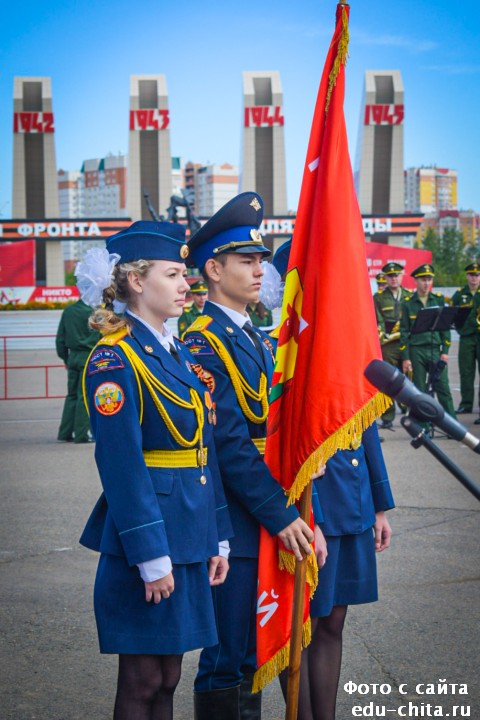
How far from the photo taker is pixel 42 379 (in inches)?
834

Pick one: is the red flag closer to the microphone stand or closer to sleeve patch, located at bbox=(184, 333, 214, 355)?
sleeve patch, located at bbox=(184, 333, 214, 355)

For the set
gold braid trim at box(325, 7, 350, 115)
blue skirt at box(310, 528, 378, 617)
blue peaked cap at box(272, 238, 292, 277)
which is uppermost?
gold braid trim at box(325, 7, 350, 115)

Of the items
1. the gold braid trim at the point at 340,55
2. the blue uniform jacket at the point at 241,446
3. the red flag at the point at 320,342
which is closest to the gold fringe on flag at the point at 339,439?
the red flag at the point at 320,342

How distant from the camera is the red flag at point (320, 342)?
3.19m

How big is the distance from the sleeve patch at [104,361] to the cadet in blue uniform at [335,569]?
947 millimetres

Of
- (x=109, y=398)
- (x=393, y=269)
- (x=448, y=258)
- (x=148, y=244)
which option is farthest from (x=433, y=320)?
(x=448, y=258)

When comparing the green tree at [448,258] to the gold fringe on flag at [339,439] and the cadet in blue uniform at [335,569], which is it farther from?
the gold fringe on flag at [339,439]

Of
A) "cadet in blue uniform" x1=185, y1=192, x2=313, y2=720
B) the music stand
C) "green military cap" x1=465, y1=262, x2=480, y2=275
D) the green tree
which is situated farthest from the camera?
the green tree

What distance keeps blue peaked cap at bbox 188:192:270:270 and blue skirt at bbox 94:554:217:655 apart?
124cm

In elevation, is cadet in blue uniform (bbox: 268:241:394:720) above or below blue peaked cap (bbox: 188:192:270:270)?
below

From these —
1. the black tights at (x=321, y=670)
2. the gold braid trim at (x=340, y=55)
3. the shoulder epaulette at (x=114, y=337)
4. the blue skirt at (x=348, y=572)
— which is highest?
the gold braid trim at (x=340, y=55)

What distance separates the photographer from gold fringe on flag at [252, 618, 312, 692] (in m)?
3.35

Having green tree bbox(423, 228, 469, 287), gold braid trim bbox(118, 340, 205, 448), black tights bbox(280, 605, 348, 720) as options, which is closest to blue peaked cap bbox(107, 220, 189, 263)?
gold braid trim bbox(118, 340, 205, 448)

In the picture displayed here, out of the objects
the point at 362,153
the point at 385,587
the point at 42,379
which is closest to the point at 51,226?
the point at 362,153
